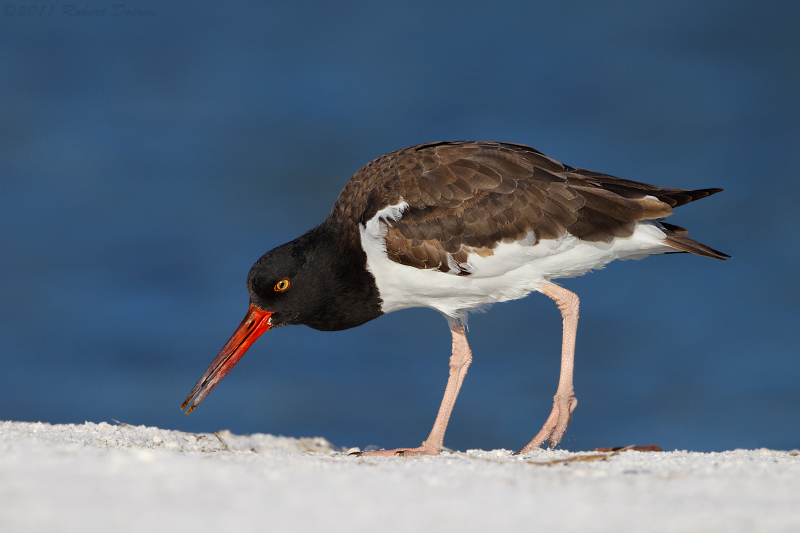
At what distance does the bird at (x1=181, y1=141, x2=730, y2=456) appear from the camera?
6.64 metres

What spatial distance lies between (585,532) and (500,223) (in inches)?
166

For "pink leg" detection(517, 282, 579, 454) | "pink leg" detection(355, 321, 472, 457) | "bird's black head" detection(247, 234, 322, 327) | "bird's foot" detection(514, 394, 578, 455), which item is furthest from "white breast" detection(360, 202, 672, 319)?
"bird's foot" detection(514, 394, 578, 455)

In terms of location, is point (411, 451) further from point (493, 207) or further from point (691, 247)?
point (691, 247)

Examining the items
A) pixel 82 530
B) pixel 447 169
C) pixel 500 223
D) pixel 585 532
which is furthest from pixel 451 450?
pixel 82 530

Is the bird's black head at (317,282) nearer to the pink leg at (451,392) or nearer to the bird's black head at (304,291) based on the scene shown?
the bird's black head at (304,291)

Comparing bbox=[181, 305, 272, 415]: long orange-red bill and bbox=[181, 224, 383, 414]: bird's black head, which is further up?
bbox=[181, 224, 383, 414]: bird's black head

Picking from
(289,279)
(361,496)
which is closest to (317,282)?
(289,279)

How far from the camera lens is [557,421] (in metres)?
6.67

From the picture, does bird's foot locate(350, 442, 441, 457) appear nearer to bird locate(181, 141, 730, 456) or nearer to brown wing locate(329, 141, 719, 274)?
bird locate(181, 141, 730, 456)

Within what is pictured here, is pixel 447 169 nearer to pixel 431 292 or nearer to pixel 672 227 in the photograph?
pixel 431 292

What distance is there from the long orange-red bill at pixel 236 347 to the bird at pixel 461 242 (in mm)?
16

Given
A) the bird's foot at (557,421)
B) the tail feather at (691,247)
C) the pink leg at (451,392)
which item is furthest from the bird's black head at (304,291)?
the tail feather at (691,247)

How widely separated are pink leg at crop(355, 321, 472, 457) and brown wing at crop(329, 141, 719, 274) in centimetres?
151

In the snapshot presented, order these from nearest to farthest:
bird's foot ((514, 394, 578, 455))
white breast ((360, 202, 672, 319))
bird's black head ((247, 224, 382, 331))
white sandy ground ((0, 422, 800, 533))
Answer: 1. white sandy ground ((0, 422, 800, 533))
2. bird's foot ((514, 394, 578, 455))
3. white breast ((360, 202, 672, 319))
4. bird's black head ((247, 224, 382, 331))
